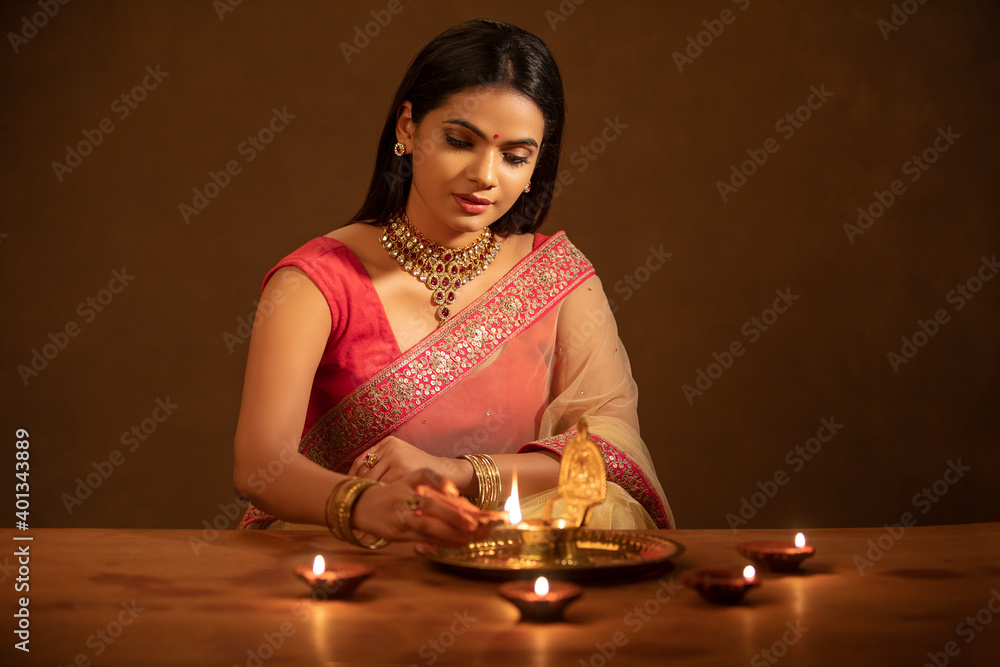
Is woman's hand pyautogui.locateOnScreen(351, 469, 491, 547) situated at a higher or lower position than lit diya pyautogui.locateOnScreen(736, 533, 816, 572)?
higher

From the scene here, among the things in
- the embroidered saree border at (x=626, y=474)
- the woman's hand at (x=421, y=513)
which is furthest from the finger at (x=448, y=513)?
the embroidered saree border at (x=626, y=474)

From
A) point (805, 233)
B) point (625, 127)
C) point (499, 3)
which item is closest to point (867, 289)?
point (805, 233)

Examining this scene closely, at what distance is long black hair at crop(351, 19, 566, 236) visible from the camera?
197 cm

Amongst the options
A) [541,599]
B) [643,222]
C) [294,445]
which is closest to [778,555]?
[541,599]

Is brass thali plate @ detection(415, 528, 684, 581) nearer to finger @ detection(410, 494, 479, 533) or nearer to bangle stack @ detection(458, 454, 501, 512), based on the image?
finger @ detection(410, 494, 479, 533)

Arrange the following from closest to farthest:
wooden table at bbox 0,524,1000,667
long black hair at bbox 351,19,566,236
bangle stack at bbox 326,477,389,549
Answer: wooden table at bbox 0,524,1000,667 < bangle stack at bbox 326,477,389,549 < long black hair at bbox 351,19,566,236

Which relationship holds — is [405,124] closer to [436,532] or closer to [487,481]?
[487,481]

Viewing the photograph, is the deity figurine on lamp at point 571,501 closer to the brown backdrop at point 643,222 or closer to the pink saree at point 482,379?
the pink saree at point 482,379

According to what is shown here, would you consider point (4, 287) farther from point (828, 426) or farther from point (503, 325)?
point (828, 426)

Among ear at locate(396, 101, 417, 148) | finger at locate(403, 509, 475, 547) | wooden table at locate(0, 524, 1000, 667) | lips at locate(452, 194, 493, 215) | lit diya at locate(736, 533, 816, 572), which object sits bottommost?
wooden table at locate(0, 524, 1000, 667)

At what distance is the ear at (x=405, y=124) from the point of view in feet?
6.79

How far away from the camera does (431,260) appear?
85.8 inches

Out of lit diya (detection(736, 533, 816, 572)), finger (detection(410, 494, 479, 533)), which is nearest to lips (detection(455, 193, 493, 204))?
finger (detection(410, 494, 479, 533))

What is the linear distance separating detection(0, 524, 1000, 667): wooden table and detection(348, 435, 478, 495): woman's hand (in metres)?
0.29
